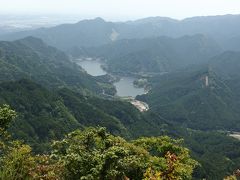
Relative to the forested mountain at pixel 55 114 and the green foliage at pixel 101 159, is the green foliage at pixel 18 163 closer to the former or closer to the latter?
the green foliage at pixel 101 159

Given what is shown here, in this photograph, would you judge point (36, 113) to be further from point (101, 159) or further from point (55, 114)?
point (101, 159)

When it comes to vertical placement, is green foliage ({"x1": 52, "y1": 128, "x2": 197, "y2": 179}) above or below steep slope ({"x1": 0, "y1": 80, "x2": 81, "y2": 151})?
above

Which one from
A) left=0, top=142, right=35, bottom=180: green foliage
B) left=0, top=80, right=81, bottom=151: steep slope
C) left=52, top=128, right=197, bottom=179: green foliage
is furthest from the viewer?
left=0, top=80, right=81, bottom=151: steep slope

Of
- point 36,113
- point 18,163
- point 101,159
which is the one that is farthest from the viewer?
point 36,113

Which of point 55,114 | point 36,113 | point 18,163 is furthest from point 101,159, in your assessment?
point 55,114

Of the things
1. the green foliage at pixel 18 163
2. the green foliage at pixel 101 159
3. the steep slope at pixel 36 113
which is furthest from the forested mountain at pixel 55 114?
the green foliage at pixel 18 163

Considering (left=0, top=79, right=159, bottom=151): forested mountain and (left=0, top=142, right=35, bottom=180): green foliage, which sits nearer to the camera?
(left=0, top=142, right=35, bottom=180): green foliage

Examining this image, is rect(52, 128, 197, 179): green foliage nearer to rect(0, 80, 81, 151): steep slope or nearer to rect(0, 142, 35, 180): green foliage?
rect(0, 142, 35, 180): green foliage

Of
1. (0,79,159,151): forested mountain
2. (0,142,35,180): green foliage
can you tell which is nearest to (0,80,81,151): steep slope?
(0,79,159,151): forested mountain

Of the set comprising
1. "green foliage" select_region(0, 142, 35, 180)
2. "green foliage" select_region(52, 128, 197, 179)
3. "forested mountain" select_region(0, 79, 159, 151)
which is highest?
"green foliage" select_region(0, 142, 35, 180)

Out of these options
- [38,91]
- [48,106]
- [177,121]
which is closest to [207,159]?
[48,106]

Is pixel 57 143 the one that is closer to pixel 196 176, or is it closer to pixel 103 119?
pixel 196 176
